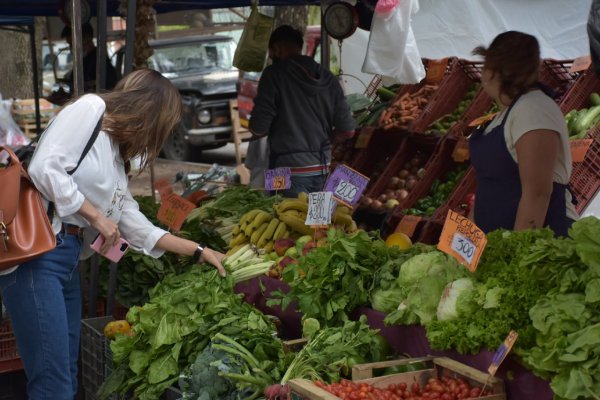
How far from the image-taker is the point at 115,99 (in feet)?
11.3

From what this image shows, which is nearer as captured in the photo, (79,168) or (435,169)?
(79,168)

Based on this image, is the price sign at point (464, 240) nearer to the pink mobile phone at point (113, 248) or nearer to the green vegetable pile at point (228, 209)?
the pink mobile phone at point (113, 248)

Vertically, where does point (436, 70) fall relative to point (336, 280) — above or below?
below

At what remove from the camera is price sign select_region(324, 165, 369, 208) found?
14.5 feet

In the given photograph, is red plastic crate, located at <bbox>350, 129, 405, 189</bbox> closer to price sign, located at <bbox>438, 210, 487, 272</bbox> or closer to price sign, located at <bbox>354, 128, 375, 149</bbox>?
price sign, located at <bbox>354, 128, 375, 149</bbox>

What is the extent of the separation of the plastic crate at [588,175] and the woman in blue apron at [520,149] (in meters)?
2.04

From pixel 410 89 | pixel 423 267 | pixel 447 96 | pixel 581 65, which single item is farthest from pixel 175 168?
pixel 423 267

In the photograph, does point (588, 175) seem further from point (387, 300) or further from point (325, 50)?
point (387, 300)

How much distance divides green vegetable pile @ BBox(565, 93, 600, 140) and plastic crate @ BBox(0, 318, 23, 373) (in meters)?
4.01

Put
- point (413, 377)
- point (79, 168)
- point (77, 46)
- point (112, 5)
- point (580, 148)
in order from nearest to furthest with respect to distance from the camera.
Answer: point (413, 377)
point (79, 168)
point (77, 46)
point (580, 148)
point (112, 5)

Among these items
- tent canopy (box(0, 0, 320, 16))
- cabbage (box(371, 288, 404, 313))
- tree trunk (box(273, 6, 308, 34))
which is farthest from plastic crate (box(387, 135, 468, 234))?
tree trunk (box(273, 6, 308, 34))

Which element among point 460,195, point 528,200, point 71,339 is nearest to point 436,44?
point 460,195

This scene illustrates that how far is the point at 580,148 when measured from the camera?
5668 millimetres

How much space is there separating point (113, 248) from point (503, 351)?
1.85m
